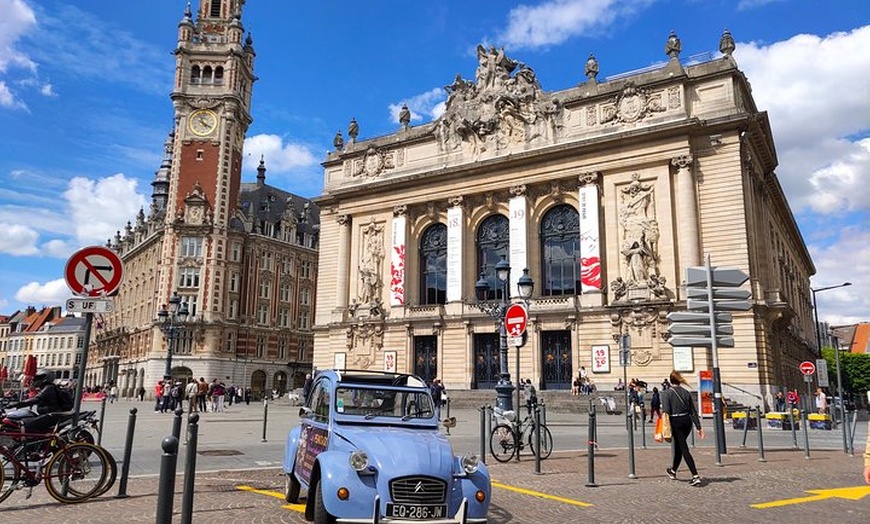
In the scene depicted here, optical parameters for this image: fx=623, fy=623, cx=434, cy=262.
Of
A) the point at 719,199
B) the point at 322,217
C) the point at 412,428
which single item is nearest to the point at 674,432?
the point at 412,428

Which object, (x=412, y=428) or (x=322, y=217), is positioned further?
(x=322, y=217)

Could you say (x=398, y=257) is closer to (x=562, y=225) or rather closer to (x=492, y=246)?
(x=492, y=246)

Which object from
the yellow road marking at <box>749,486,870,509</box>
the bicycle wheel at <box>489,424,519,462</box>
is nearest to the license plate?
the yellow road marking at <box>749,486,870,509</box>

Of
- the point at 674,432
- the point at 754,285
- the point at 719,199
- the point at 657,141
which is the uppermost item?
the point at 657,141

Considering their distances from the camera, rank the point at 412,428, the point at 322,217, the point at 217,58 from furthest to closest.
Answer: the point at 217,58, the point at 322,217, the point at 412,428

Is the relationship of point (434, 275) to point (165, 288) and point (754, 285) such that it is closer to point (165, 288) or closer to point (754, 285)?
point (754, 285)

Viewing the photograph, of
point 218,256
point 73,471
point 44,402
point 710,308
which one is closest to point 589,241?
point 710,308

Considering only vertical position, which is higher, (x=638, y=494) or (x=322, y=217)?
(x=322, y=217)

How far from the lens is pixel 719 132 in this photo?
112 feet

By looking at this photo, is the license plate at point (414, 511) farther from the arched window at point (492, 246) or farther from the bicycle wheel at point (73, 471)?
the arched window at point (492, 246)

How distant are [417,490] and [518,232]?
109 ft

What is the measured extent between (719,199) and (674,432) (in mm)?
25914

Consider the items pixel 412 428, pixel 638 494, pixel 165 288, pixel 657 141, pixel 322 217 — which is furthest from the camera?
pixel 165 288

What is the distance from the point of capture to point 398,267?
43.1 metres
